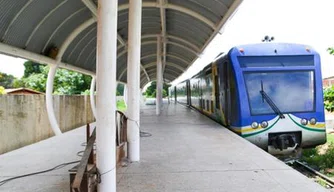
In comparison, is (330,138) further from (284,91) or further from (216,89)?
(284,91)

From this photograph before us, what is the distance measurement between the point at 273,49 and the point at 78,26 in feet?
21.6

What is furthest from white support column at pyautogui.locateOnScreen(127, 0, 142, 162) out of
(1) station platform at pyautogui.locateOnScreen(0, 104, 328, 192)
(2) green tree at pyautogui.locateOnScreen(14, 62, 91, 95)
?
(2) green tree at pyautogui.locateOnScreen(14, 62, 91, 95)

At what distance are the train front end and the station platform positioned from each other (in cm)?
77

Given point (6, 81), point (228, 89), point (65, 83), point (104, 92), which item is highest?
point (6, 81)

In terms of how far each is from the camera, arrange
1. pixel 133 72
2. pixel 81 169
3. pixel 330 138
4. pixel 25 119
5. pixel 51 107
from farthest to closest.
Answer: pixel 330 138, pixel 25 119, pixel 51 107, pixel 133 72, pixel 81 169

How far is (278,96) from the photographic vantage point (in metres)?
7.67

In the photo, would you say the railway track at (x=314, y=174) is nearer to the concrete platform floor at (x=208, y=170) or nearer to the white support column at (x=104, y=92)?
the concrete platform floor at (x=208, y=170)

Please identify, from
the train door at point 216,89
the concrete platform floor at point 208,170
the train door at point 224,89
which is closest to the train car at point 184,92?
the train door at point 216,89

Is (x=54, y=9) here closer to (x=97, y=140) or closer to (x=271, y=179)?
(x=97, y=140)

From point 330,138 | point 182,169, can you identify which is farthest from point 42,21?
point 330,138

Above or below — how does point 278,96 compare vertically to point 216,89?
below

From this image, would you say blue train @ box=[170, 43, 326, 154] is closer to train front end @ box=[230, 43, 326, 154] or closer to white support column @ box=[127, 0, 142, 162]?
train front end @ box=[230, 43, 326, 154]

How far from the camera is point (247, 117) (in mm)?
7547

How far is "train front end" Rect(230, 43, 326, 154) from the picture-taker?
24.6 ft
